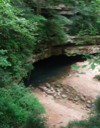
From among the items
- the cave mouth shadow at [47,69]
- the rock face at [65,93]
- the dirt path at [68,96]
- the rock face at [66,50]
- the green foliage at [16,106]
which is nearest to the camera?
the green foliage at [16,106]

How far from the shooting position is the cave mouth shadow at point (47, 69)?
13303mm

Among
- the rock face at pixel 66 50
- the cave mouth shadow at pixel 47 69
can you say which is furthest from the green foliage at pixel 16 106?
the rock face at pixel 66 50

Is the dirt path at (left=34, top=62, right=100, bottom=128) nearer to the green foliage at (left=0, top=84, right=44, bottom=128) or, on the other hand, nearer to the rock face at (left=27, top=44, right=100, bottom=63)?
the green foliage at (left=0, top=84, right=44, bottom=128)

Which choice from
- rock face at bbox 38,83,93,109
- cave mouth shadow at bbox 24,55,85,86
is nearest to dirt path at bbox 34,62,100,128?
rock face at bbox 38,83,93,109

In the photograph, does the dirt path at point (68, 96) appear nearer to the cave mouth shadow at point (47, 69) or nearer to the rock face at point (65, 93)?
the rock face at point (65, 93)

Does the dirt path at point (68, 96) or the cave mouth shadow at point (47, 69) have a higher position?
the cave mouth shadow at point (47, 69)

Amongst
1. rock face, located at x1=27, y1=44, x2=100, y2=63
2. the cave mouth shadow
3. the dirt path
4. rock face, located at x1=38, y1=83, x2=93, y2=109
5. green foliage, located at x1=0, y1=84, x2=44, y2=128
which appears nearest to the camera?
green foliage, located at x1=0, y1=84, x2=44, y2=128

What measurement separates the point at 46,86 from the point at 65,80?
1.40 metres

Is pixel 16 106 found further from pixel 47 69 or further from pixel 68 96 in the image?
pixel 47 69

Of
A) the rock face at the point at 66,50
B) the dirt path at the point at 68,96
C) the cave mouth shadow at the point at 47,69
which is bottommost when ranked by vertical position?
the dirt path at the point at 68,96

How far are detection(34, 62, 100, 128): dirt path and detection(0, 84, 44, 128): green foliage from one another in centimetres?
120

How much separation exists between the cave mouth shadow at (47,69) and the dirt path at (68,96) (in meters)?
0.70

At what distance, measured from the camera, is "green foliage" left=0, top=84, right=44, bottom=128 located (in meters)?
7.48

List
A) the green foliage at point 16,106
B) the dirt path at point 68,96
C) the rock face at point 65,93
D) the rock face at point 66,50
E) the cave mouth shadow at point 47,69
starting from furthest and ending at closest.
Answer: the rock face at point 66,50, the cave mouth shadow at point 47,69, the rock face at point 65,93, the dirt path at point 68,96, the green foliage at point 16,106
